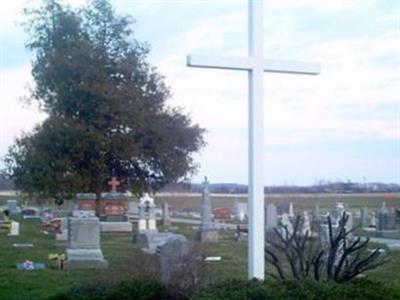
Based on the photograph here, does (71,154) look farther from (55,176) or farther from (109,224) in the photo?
(109,224)

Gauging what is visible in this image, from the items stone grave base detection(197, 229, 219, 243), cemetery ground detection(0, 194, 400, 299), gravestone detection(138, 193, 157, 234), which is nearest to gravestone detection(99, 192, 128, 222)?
gravestone detection(138, 193, 157, 234)

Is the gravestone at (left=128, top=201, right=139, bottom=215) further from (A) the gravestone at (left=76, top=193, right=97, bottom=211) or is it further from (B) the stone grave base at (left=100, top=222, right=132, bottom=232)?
(B) the stone grave base at (left=100, top=222, right=132, bottom=232)

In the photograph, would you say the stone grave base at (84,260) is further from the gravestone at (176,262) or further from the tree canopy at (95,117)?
the tree canopy at (95,117)

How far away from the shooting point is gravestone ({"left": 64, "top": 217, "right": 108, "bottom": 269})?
18.7m

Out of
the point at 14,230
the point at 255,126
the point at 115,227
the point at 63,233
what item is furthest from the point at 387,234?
the point at 255,126

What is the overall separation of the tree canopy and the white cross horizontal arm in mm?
28913

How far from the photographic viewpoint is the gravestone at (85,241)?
61.4ft

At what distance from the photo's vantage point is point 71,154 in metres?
37.7

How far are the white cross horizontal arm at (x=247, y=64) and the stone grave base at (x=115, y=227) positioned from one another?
85.5ft

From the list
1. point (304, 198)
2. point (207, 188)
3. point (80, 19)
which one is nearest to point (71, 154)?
point (80, 19)

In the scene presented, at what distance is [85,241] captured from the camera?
66.4 ft

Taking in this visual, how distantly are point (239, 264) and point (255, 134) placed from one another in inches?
414

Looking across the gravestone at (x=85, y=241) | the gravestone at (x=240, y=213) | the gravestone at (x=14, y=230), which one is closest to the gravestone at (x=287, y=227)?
the gravestone at (x=85, y=241)

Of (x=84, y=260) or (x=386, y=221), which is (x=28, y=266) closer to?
(x=84, y=260)
